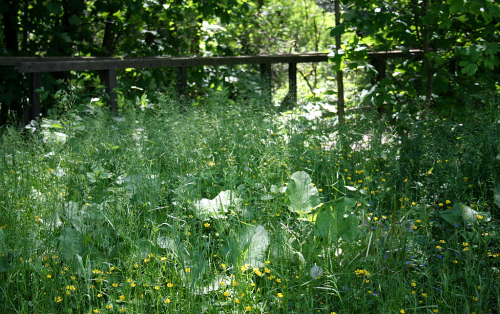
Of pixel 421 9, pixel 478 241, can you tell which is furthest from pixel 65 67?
pixel 478 241

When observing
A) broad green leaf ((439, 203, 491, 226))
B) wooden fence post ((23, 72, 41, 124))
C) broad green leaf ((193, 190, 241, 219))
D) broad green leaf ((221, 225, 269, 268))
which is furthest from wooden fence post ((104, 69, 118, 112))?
broad green leaf ((439, 203, 491, 226))

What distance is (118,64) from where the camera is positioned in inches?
211

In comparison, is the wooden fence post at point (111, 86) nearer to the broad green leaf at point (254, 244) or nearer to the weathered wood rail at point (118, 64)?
the weathered wood rail at point (118, 64)

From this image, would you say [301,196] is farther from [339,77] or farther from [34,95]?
[34,95]

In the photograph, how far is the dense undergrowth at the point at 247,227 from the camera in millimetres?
2064

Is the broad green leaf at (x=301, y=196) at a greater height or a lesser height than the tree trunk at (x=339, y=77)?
lesser

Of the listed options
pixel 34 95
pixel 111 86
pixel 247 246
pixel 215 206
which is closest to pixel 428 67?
pixel 215 206

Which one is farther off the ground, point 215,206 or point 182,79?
point 182,79

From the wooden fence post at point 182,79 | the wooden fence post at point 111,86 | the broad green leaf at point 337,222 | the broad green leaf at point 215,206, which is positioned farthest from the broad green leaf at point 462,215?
the wooden fence post at point 182,79

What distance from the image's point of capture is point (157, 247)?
228 centimetres

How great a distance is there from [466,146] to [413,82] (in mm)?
2833

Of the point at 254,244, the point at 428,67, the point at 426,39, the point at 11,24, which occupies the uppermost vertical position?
the point at 11,24

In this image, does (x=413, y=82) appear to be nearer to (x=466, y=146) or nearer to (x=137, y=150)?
(x=466, y=146)

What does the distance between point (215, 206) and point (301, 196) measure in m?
0.47
